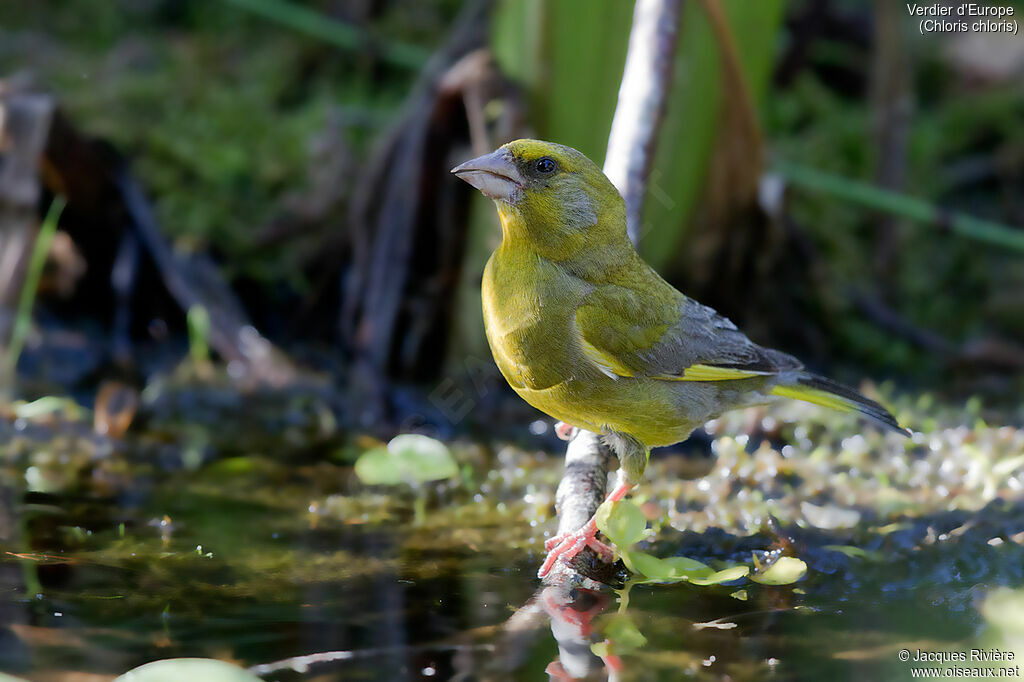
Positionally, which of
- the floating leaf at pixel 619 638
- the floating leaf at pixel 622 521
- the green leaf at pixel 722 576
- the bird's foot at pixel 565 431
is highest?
the bird's foot at pixel 565 431

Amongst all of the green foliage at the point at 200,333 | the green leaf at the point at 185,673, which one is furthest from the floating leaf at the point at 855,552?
the green foliage at the point at 200,333

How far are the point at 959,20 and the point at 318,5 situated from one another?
15.4 feet

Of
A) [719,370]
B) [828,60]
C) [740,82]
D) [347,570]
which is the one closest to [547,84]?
[740,82]

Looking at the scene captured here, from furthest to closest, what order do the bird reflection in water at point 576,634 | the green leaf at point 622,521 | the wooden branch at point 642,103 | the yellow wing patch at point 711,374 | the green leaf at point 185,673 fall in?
the wooden branch at point 642,103, the yellow wing patch at point 711,374, the green leaf at point 622,521, the bird reflection in water at point 576,634, the green leaf at point 185,673

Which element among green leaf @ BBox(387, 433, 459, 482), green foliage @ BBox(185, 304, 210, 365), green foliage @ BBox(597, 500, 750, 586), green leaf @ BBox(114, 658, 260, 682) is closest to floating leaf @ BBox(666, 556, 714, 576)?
green foliage @ BBox(597, 500, 750, 586)

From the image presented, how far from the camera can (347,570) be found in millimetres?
2713

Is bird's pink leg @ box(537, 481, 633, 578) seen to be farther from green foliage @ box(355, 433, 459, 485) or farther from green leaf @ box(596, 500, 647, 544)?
green foliage @ box(355, 433, 459, 485)

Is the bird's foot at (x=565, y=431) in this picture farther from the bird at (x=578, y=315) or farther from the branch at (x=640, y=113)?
the bird at (x=578, y=315)

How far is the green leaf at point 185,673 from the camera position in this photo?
177 cm

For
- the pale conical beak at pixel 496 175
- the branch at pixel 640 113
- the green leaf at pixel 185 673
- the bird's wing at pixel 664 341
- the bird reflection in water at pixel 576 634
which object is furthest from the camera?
the branch at pixel 640 113

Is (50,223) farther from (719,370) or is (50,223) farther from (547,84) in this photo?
(719,370)

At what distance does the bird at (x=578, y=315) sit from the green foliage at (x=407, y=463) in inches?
25.8

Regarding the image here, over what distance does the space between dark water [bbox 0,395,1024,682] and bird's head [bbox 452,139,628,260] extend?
921 mm

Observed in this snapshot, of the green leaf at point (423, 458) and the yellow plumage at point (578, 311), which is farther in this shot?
the green leaf at point (423, 458)
